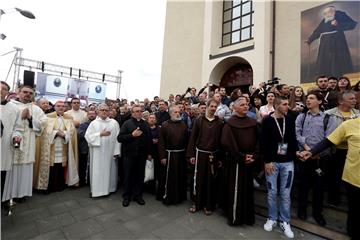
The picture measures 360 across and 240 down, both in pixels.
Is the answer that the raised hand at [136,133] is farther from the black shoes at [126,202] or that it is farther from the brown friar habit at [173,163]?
the black shoes at [126,202]

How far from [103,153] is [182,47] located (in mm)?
8390

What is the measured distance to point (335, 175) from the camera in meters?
3.50

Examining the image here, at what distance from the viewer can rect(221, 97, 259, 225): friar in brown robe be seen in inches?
141

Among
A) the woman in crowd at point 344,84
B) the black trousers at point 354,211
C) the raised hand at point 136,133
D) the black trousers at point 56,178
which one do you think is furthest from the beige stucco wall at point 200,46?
the black trousers at point 56,178

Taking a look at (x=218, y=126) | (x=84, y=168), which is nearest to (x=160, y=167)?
(x=218, y=126)

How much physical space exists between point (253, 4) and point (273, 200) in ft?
28.3

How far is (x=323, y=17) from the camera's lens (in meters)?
7.12

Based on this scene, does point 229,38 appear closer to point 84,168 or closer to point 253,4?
point 253,4

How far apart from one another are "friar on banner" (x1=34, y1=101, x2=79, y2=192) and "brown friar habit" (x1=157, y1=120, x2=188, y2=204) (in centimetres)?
226

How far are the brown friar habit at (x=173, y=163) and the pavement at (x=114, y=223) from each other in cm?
22

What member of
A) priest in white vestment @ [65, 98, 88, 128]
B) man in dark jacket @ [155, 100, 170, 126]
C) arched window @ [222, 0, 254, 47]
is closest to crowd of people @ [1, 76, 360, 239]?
priest in white vestment @ [65, 98, 88, 128]

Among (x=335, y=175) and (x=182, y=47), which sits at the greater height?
(x=182, y=47)

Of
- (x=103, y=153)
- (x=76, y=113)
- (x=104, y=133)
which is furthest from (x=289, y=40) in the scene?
(x=76, y=113)

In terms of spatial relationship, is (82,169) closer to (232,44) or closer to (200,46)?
(232,44)
